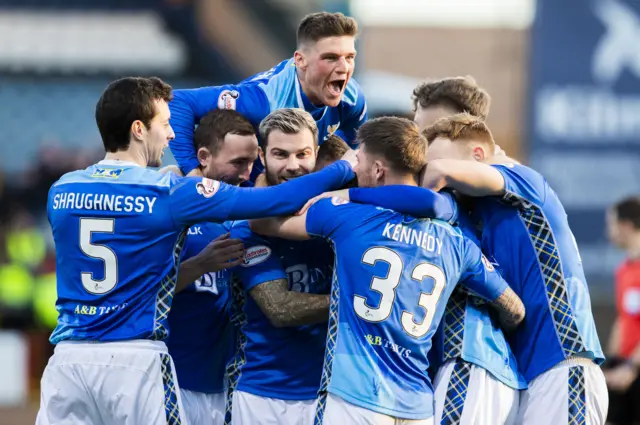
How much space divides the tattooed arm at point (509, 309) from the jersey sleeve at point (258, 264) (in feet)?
3.14

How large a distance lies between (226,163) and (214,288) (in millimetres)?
607

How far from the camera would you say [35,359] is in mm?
13539

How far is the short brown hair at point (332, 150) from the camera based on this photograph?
524 centimetres

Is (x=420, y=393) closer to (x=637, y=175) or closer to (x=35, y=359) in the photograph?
(x=35, y=359)

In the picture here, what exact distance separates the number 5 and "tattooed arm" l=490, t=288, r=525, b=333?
165 cm

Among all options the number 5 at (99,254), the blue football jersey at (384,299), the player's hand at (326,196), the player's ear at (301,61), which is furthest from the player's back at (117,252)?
the player's ear at (301,61)

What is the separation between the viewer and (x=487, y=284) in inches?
185

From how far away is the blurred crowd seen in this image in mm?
15930

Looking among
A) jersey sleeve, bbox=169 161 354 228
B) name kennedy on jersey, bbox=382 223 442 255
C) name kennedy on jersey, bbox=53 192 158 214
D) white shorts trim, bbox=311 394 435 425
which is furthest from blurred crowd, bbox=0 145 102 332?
name kennedy on jersey, bbox=382 223 442 255

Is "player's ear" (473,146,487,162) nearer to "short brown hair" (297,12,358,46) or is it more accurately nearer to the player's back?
"short brown hair" (297,12,358,46)

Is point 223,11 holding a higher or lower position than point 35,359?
higher

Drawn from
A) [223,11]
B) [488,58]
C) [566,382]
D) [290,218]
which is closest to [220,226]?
[290,218]

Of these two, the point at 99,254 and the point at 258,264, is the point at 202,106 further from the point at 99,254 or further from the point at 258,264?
the point at 99,254

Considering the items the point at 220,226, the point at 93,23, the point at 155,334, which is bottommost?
the point at 155,334
